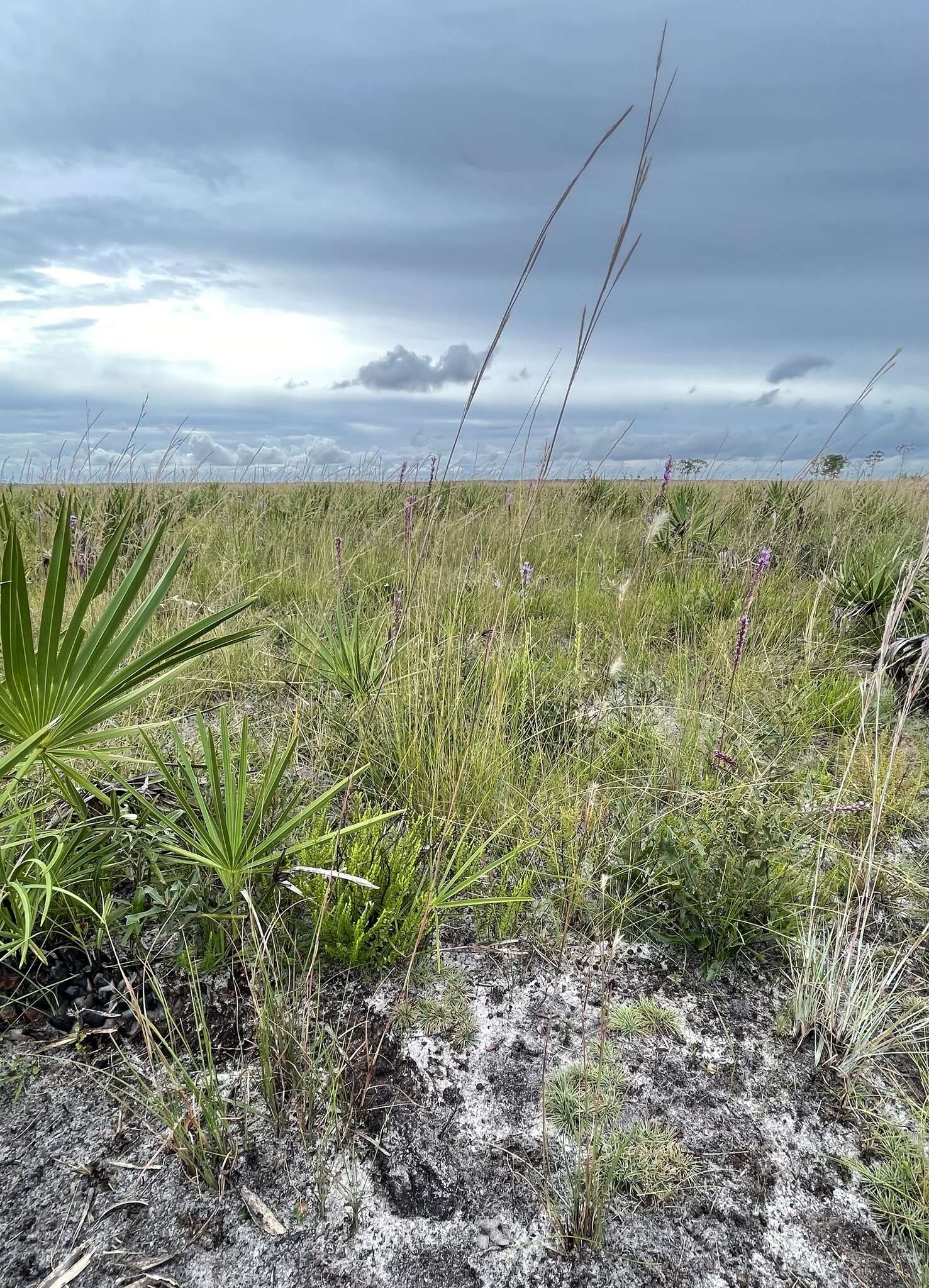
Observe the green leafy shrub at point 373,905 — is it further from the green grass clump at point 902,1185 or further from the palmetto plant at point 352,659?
the green grass clump at point 902,1185

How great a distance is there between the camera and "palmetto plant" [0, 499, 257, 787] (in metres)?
1.18

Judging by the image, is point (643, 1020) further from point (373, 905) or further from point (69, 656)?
point (69, 656)

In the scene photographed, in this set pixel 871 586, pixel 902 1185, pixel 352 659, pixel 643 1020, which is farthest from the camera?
pixel 871 586

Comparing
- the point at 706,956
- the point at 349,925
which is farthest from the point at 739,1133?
the point at 349,925

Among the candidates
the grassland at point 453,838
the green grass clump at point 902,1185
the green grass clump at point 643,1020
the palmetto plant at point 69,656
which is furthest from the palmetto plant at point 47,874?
the green grass clump at point 902,1185

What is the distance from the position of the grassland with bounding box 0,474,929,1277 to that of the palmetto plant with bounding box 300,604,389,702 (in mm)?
18

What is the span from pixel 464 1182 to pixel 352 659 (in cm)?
142

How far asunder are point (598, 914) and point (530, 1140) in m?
0.57

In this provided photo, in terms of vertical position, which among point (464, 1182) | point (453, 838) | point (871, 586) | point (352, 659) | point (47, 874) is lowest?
point (464, 1182)

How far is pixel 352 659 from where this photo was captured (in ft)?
7.13

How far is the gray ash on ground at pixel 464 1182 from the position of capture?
1.05m

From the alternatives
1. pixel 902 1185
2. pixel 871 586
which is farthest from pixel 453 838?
pixel 871 586

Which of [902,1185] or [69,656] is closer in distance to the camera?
[902,1185]

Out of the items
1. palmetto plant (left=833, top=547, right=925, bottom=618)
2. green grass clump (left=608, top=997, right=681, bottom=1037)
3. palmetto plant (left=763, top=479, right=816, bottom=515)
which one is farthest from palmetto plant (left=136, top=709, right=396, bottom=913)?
palmetto plant (left=763, top=479, right=816, bottom=515)
